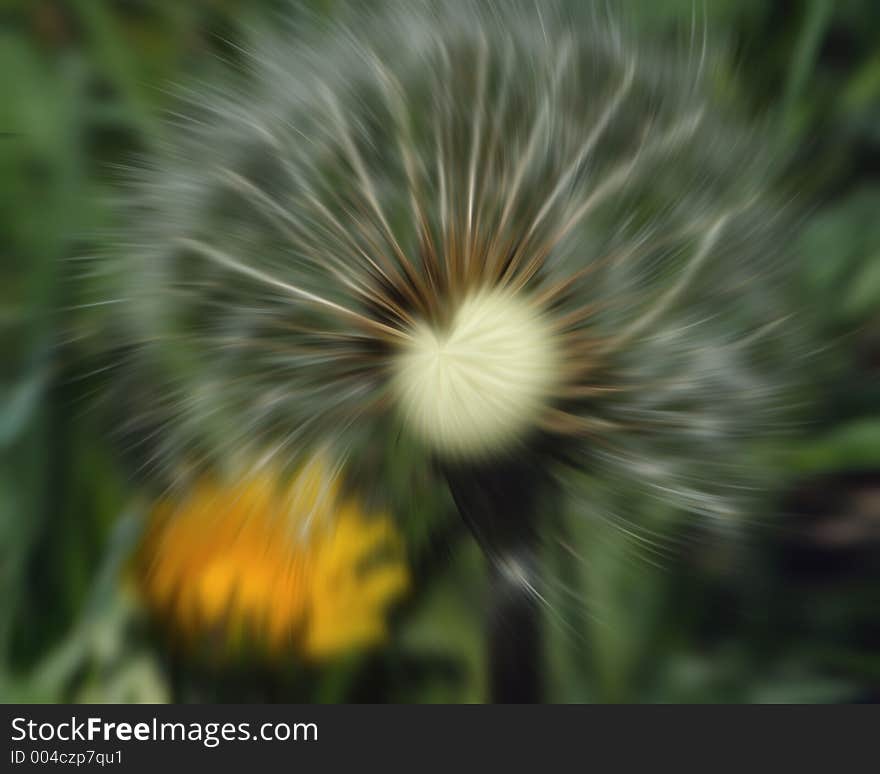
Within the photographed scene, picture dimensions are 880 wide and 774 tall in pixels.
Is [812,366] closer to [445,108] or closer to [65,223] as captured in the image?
[445,108]

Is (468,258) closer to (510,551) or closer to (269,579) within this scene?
(510,551)

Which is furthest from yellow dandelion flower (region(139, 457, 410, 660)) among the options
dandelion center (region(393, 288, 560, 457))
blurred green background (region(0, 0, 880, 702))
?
dandelion center (region(393, 288, 560, 457))

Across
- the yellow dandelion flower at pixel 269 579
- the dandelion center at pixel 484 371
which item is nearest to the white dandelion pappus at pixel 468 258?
the dandelion center at pixel 484 371

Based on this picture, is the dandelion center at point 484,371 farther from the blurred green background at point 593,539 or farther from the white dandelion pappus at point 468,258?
the blurred green background at point 593,539

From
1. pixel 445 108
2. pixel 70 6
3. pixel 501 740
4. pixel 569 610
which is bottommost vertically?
pixel 501 740

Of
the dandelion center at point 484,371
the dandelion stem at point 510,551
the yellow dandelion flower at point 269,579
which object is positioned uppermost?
the yellow dandelion flower at point 269,579

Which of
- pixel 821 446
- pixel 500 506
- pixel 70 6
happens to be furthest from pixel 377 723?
pixel 70 6
